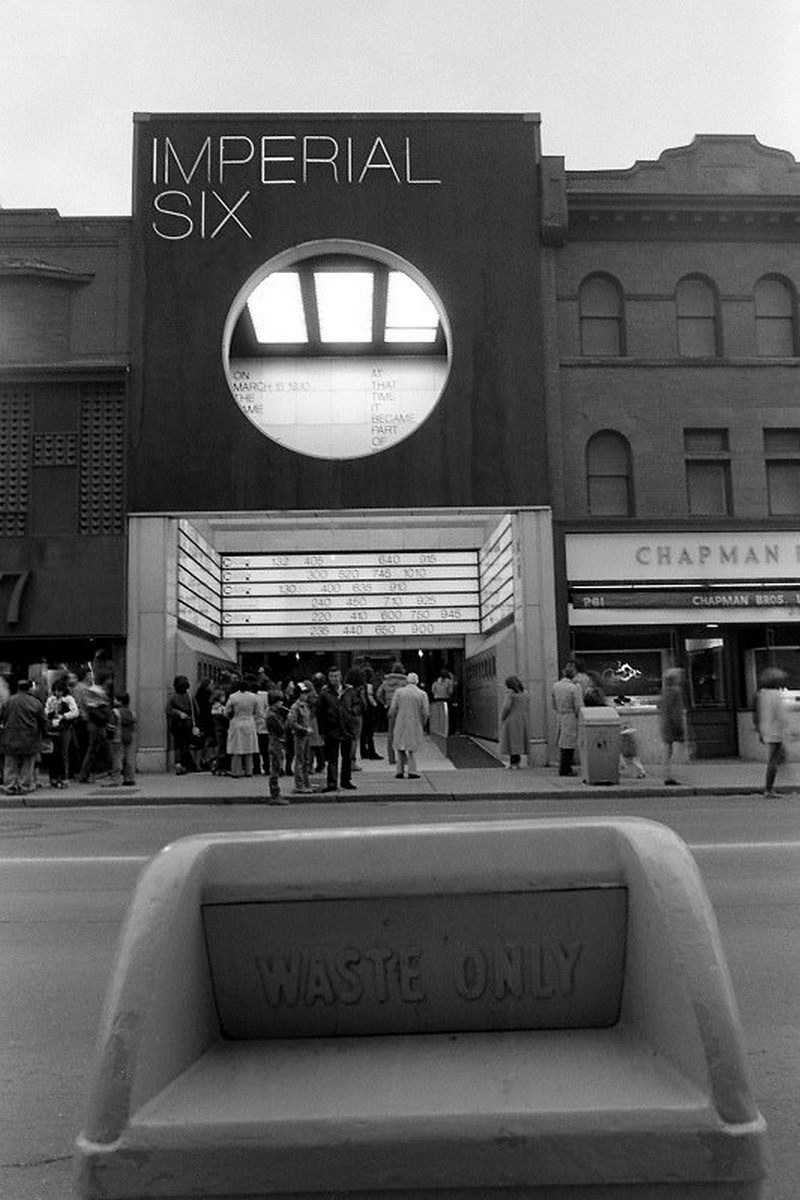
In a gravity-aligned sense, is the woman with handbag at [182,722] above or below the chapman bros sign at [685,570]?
below

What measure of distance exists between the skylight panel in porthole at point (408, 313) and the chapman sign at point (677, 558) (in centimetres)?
572

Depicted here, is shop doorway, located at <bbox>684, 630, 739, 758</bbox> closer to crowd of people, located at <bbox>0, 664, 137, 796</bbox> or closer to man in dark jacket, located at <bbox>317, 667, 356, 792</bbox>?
man in dark jacket, located at <bbox>317, 667, 356, 792</bbox>

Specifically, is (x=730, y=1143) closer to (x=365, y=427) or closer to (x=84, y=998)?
(x=84, y=998)

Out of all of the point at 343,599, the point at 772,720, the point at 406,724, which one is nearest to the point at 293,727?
the point at 406,724

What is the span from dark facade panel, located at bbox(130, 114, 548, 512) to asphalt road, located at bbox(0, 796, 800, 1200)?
814 centimetres

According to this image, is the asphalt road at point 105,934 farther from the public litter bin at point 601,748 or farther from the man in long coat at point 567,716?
the man in long coat at point 567,716

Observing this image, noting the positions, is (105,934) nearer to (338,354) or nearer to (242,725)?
(242,725)

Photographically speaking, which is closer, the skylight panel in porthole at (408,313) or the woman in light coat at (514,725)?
the woman in light coat at (514,725)

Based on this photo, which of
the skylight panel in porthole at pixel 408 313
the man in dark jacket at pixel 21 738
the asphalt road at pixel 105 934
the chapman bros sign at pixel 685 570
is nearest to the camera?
the asphalt road at pixel 105 934

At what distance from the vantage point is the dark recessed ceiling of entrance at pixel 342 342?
2098 centimetres

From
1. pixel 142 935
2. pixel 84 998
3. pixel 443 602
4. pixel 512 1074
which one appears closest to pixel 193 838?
pixel 142 935

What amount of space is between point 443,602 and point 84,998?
767 inches

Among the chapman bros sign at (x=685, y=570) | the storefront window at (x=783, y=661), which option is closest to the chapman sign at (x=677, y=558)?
the chapman bros sign at (x=685, y=570)

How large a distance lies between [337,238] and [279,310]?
213cm
